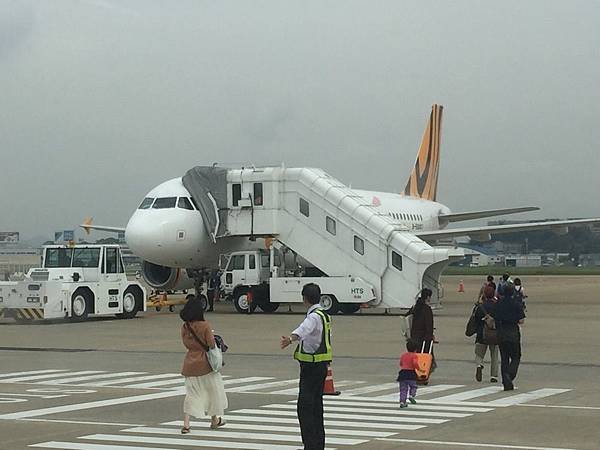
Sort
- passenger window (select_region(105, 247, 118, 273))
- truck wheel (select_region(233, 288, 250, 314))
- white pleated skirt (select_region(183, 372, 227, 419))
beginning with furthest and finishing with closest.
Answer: truck wheel (select_region(233, 288, 250, 314))
passenger window (select_region(105, 247, 118, 273))
white pleated skirt (select_region(183, 372, 227, 419))

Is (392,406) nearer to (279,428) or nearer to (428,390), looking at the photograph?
(428,390)

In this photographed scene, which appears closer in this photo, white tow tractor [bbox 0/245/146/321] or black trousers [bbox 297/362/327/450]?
black trousers [bbox 297/362/327/450]

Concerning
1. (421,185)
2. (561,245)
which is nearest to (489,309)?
(421,185)

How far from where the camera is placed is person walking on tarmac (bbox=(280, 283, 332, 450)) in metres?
10.3

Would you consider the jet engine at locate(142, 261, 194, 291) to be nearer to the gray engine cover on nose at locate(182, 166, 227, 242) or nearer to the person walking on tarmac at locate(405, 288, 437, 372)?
the gray engine cover on nose at locate(182, 166, 227, 242)

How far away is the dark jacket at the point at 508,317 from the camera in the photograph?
15.4m

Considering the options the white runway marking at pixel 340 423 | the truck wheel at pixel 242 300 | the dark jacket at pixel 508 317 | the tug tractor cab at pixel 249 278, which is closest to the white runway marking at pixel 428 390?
the dark jacket at pixel 508 317

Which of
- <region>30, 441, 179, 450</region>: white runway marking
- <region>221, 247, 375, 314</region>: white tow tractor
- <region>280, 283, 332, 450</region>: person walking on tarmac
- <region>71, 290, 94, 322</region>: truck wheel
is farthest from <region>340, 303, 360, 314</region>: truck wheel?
<region>30, 441, 179, 450</region>: white runway marking

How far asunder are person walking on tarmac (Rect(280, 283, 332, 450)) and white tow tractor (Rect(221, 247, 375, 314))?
72.7 ft

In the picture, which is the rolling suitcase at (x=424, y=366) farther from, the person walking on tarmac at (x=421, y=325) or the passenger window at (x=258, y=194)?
the passenger window at (x=258, y=194)

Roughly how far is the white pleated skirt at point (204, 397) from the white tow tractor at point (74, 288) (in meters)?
18.8

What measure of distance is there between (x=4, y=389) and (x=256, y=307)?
65.3 feet

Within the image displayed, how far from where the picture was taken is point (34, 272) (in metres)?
31.8

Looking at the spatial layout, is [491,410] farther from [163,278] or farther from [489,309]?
[163,278]
